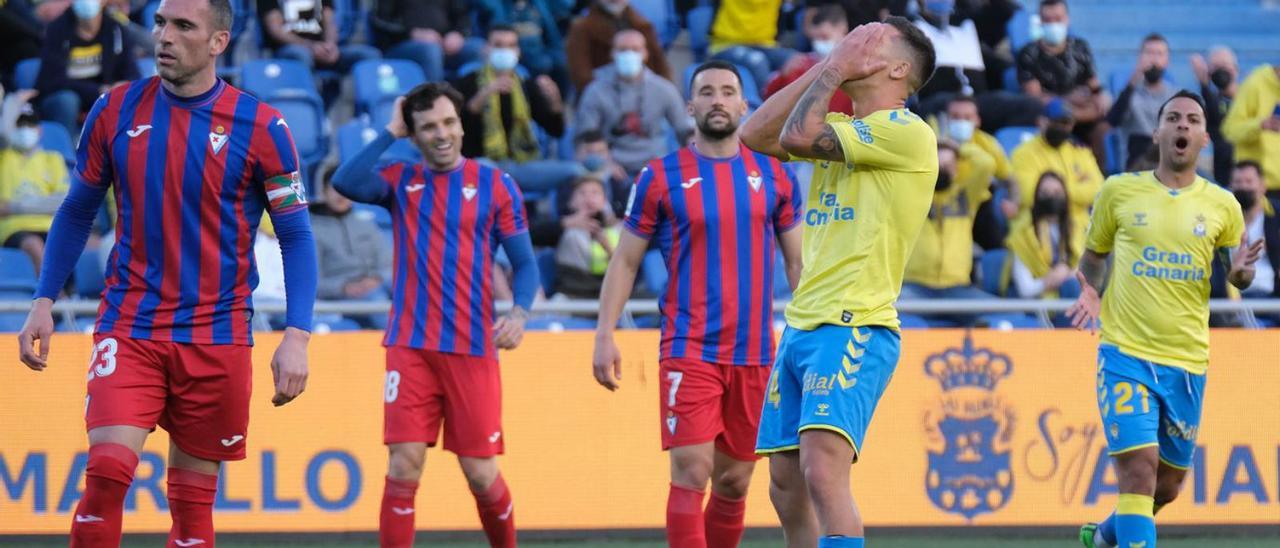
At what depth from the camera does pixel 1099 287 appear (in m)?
8.03

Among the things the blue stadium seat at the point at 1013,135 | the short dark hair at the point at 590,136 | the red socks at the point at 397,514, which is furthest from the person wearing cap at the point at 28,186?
the blue stadium seat at the point at 1013,135

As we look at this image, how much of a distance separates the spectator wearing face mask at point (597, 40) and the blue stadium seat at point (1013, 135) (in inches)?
103

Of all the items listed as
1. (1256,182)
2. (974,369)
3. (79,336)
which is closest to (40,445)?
(79,336)

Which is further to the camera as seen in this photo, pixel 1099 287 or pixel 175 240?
pixel 1099 287

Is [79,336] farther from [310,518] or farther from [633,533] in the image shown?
[633,533]

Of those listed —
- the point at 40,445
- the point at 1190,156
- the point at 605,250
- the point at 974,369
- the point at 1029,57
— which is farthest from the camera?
the point at 1029,57

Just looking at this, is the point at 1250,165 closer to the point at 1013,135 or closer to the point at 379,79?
the point at 1013,135

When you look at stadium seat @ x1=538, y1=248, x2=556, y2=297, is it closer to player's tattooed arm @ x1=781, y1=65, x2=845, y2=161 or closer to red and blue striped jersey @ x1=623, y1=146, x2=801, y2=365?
red and blue striped jersey @ x1=623, y1=146, x2=801, y2=365

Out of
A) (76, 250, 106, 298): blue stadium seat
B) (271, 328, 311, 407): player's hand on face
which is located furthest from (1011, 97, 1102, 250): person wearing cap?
(271, 328, 311, 407): player's hand on face

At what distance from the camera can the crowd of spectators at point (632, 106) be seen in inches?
440

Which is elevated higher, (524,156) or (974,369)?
(524,156)

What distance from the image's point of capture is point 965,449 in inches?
387

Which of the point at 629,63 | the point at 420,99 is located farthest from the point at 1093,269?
the point at 629,63

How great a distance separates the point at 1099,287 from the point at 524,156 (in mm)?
5330
